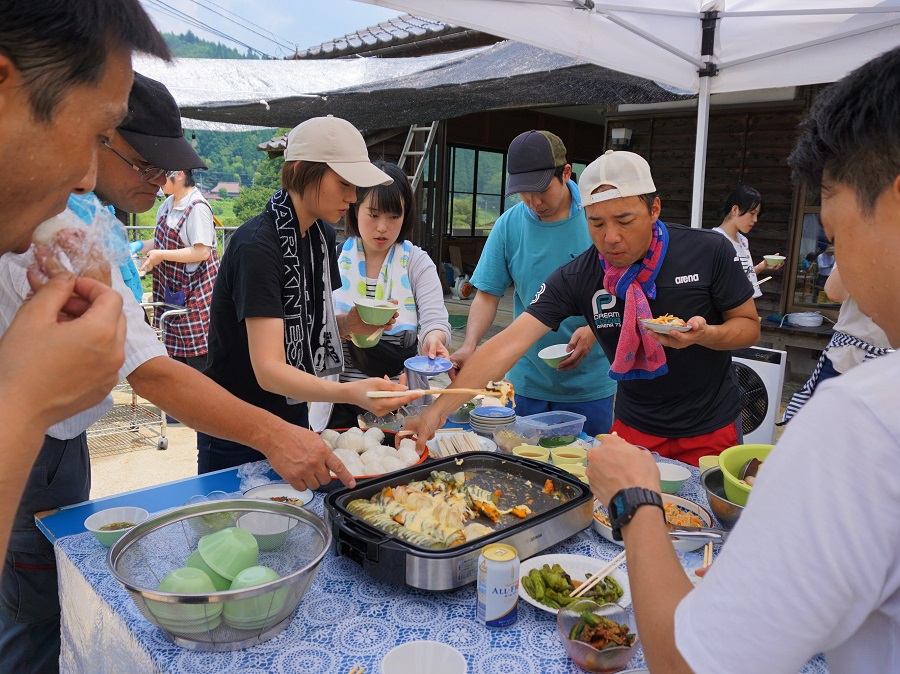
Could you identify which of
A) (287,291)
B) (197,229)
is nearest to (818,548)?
(287,291)

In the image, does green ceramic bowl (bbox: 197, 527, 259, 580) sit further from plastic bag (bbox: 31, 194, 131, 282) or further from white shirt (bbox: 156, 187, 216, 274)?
white shirt (bbox: 156, 187, 216, 274)

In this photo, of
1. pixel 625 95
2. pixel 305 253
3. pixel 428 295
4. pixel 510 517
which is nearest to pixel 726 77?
pixel 625 95

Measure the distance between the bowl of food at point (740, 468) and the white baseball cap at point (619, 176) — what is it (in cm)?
115

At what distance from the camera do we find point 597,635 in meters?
1.33

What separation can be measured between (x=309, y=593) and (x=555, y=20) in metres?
3.31

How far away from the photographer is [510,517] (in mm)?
1854

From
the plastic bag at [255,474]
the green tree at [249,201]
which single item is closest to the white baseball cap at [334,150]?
the plastic bag at [255,474]

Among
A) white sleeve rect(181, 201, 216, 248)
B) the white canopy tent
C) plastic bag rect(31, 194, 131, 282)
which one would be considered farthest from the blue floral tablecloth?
white sleeve rect(181, 201, 216, 248)

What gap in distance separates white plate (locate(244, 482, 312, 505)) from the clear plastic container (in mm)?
1029

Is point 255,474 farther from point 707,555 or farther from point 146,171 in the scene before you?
point 707,555

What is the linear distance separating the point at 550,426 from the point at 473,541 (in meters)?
1.24

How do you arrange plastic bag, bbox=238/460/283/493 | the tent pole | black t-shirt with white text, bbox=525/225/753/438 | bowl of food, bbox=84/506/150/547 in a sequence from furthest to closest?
the tent pole → black t-shirt with white text, bbox=525/225/753/438 → plastic bag, bbox=238/460/283/493 → bowl of food, bbox=84/506/150/547

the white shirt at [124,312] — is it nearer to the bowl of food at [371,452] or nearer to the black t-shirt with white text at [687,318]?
the bowl of food at [371,452]

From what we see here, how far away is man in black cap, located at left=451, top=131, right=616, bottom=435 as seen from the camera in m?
3.51
